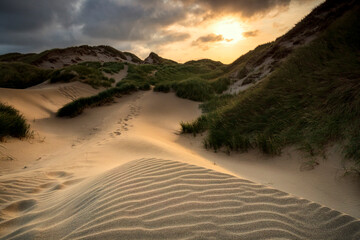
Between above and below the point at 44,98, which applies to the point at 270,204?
below

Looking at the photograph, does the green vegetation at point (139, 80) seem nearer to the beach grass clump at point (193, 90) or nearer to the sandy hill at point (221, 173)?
the beach grass clump at point (193, 90)

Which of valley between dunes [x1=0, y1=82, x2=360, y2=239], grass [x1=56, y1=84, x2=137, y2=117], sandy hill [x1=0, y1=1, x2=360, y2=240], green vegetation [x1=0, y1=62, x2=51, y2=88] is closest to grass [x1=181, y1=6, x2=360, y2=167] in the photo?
sandy hill [x1=0, y1=1, x2=360, y2=240]

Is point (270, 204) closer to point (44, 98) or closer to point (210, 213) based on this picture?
point (210, 213)

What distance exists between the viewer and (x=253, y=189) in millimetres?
1936

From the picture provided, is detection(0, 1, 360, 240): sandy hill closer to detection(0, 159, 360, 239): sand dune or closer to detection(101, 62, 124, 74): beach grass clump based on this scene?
detection(0, 159, 360, 239): sand dune

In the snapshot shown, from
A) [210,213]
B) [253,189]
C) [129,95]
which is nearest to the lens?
[210,213]

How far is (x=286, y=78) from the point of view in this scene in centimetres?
518

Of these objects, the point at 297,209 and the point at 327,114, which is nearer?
the point at 297,209

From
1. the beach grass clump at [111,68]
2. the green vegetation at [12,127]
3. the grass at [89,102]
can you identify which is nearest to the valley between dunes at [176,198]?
the green vegetation at [12,127]

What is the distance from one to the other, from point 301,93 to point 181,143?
3.08 m

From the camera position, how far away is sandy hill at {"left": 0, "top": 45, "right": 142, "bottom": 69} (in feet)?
85.3

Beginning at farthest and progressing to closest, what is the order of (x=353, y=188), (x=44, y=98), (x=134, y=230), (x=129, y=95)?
(x=129, y=95) → (x=44, y=98) → (x=353, y=188) → (x=134, y=230)

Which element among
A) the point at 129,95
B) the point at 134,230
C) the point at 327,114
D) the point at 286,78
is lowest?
the point at 134,230

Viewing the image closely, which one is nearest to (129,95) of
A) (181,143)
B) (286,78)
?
(181,143)
